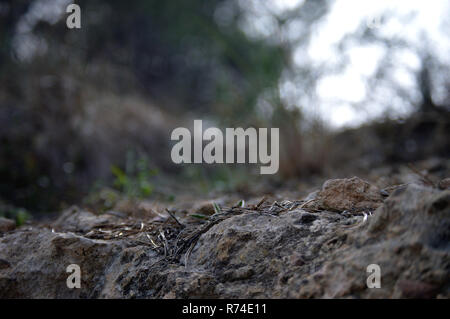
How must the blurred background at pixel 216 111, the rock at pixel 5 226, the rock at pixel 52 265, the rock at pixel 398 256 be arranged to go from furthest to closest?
the blurred background at pixel 216 111
the rock at pixel 5 226
the rock at pixel 52 265
the rock at pixel 398 256

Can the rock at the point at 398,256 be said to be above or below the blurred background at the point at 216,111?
below

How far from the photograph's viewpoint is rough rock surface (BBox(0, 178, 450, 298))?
3.32 ft

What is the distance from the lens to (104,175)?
15.2ft

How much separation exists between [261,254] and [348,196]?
1.31ft

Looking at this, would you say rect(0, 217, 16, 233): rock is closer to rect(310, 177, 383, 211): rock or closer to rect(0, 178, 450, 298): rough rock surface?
rect(0, 178, 450, 298): rough rock surface

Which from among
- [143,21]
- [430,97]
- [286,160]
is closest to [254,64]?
[286,160]

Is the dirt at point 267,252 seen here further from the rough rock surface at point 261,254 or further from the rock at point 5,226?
A: the rock at point 5,226

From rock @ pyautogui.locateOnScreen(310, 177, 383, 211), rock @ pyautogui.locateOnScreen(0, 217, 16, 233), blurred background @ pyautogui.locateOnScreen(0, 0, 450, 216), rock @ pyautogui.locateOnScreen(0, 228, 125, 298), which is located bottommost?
rock @ pyautogui.locateOnScreen(0, 228, 125, 298)

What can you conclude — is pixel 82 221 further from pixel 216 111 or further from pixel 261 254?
pixel 216 111

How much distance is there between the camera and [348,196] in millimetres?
1433

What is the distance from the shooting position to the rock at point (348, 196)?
1411mm

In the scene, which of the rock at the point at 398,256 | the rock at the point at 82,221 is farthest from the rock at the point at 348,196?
the rock at the point at 82,221

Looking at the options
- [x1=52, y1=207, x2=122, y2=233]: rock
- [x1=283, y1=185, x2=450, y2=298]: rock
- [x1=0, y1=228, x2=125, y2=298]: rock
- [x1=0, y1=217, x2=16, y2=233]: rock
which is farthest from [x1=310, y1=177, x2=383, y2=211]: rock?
[x1=0, y1=217, x2=16, y2=233]: rock
